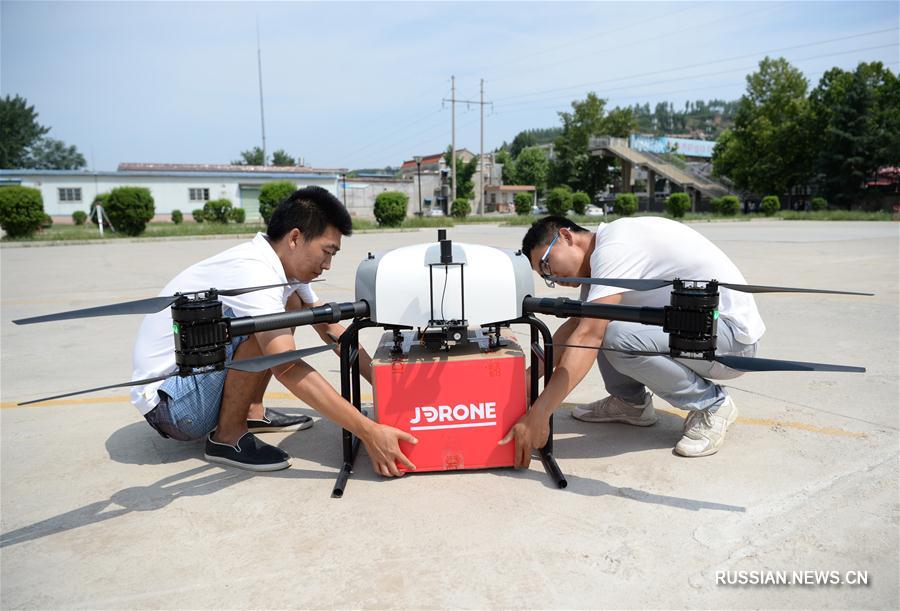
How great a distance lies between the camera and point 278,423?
347 centimetres

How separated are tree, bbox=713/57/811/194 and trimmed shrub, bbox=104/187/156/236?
44.5 meters

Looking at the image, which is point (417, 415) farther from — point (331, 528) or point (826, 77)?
point (826, 77)

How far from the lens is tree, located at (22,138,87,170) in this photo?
71562 millimetres

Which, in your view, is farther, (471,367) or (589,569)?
(471,367)

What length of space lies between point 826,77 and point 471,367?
56320 mm

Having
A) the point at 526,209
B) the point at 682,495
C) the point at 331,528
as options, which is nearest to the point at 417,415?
the point at 331,528

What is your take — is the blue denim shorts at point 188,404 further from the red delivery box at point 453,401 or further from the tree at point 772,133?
the tree at point 772,133

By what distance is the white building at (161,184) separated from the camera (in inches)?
1588

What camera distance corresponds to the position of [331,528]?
2355 millimetres

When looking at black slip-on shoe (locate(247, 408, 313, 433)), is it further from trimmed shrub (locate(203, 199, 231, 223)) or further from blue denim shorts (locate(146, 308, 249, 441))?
trimmed shrub (locate(203, 199, 231, 223))

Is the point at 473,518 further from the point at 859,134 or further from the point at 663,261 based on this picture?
the point at 859,134

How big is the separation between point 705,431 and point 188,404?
237cm

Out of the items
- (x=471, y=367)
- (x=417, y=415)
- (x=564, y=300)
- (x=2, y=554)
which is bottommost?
(x=2, y=554)

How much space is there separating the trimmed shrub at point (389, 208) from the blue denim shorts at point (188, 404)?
81.7 feet
